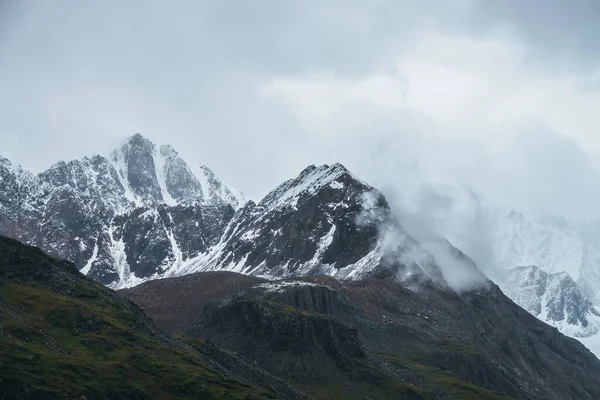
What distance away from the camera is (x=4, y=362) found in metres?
199

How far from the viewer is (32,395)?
623ft

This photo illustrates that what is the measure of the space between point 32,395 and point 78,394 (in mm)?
→ 11159

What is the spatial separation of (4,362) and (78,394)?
17.1 meters

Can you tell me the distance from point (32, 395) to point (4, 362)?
1310 centimetres

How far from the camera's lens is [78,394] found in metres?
198
